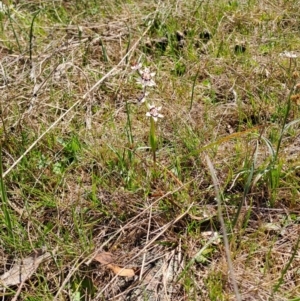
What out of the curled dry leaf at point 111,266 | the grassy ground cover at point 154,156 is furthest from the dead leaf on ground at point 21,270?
the curled dry leaf at point 111,266

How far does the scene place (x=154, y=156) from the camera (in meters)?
1.52

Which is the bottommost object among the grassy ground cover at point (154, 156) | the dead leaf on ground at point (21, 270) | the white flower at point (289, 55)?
the dead leaf on ground at point (21, 270)

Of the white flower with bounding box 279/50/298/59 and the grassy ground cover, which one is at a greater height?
the white flower with bounding box 279/50/298/59

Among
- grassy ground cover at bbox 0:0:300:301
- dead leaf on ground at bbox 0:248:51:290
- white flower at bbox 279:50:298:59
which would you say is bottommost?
dead leaf on ground at bbox 0:248:51:290

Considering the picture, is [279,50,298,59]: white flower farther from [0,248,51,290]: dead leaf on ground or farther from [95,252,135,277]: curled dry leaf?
[0,248,51,290]: dead leaf on ground

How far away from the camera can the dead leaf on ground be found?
1345mm

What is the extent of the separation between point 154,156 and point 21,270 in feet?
1.63

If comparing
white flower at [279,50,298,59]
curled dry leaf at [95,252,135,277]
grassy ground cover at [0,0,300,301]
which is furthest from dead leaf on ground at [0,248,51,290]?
white flower at [279,50,298,59]

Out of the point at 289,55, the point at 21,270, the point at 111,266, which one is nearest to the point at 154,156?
the point at 111,266

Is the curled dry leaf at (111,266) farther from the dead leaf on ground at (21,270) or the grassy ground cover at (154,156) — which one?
the dead leaf on ground at (21,270)

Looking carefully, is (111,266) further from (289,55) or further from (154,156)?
(289,55)

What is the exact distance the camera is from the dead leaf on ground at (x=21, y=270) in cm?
134

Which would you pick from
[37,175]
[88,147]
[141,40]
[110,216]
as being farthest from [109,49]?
[110,216]

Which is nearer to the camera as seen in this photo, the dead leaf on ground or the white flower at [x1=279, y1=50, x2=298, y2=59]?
the dead leaf on ground
